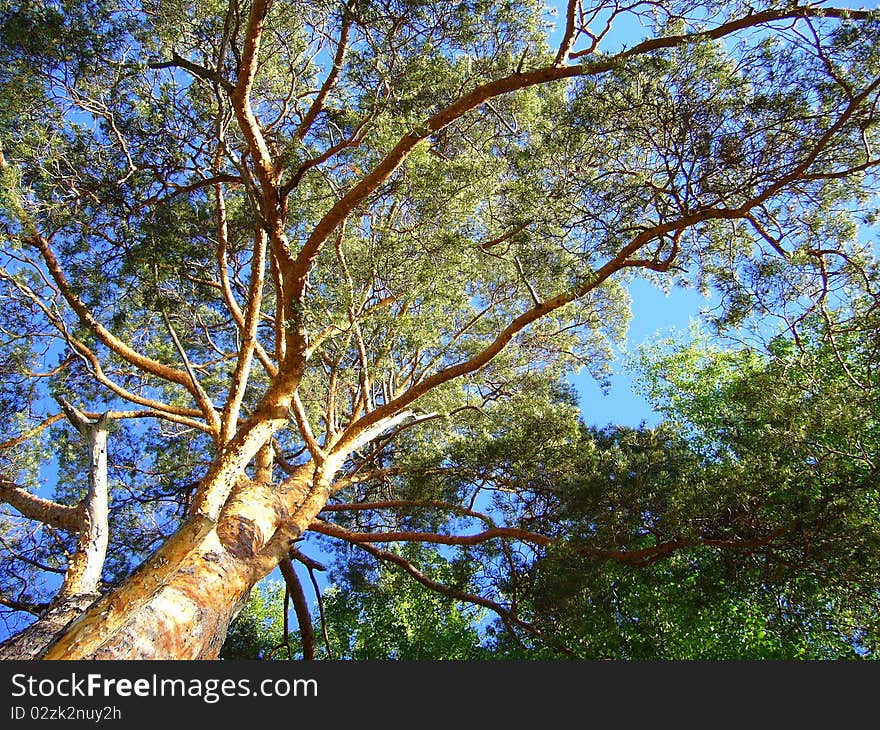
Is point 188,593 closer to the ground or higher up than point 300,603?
closer to the ground

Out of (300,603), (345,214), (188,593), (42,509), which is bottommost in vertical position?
(188,593)

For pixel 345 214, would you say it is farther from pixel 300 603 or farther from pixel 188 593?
pixel 300 603

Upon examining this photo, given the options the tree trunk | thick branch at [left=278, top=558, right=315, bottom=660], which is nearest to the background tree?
the tree trunk

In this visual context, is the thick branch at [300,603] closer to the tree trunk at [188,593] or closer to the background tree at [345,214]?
the background tree at [345,214]

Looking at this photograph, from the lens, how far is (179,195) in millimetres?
5934

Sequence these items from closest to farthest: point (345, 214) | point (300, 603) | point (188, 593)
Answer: point (188, 593) → point (345, 214) → point (300, 603)

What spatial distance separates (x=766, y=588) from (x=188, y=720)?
13.9 feet

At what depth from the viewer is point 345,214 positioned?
427 centimetres

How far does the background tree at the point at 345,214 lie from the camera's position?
13.4ft

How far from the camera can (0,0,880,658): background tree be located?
4094mm

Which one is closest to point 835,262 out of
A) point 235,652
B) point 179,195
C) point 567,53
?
point 567,53

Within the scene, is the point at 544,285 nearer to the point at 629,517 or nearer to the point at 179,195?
the point at 629,517

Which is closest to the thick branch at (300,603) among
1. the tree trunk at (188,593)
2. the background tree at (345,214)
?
the background tree at (345,214)

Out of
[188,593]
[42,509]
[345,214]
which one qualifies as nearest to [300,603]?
[42,509]
